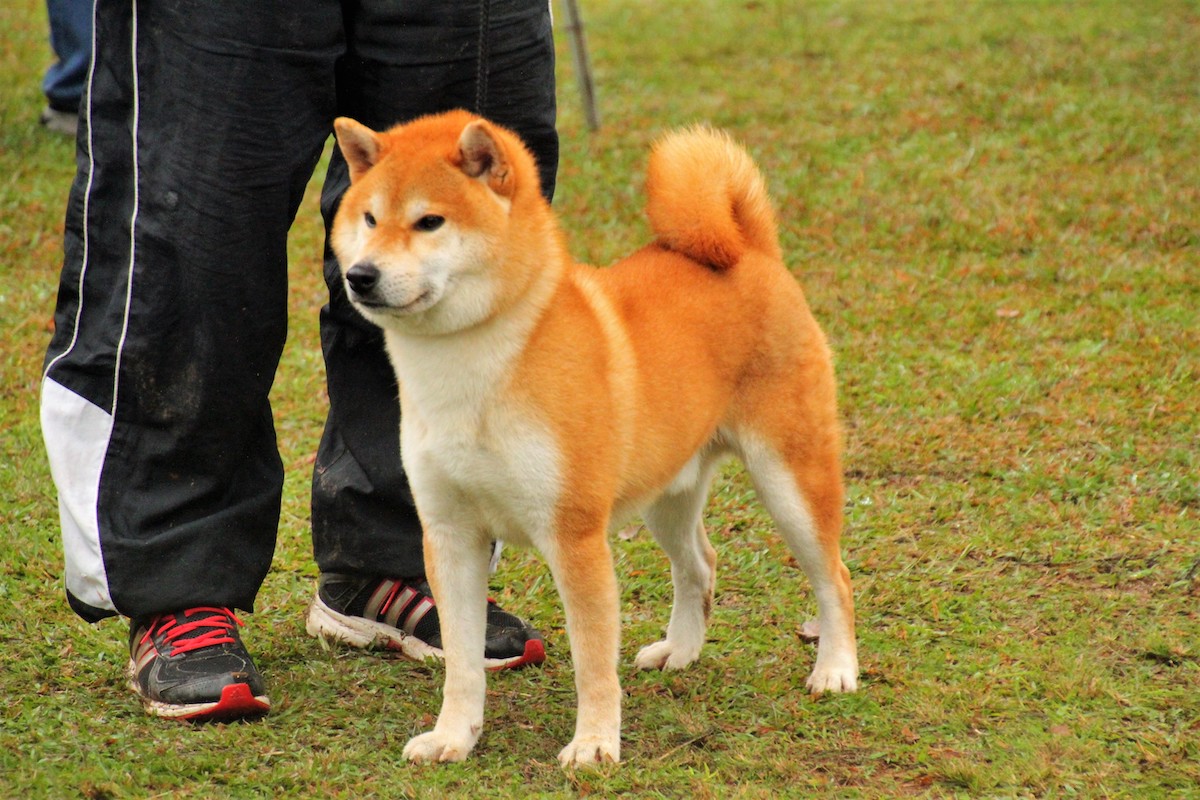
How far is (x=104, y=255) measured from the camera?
9.63ft

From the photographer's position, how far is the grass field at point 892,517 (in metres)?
2.77

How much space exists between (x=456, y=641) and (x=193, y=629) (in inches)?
25.7

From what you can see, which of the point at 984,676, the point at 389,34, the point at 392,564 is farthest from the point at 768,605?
the point at 389,34

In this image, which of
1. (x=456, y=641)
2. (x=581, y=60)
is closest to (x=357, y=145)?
(x=456, y=641)

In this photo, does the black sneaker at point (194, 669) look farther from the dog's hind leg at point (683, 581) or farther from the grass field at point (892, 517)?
the dog's hind leg at point (683, 581)

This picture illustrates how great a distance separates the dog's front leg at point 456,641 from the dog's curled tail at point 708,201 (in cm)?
88

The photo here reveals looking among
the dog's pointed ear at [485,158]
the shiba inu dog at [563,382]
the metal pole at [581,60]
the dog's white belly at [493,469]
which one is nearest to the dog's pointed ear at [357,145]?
the shiba inu dog at [563,382]

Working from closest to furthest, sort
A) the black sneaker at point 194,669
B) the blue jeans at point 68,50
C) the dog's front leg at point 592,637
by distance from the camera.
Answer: the dog's front leg at point 592,637 < the black sneaker at point 194,669 < the blue jeans at point 68,50

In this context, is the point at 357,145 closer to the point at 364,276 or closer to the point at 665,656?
the point at 364,276

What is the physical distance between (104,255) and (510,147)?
37.3 inches

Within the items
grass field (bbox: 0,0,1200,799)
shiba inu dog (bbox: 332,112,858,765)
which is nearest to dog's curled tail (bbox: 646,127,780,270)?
shiba inu dog (bbox: 332,112,858,765)

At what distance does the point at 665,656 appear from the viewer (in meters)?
3.31

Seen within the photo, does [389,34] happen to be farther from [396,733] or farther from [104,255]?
[396,733]

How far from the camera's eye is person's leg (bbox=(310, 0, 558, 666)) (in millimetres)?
2945
